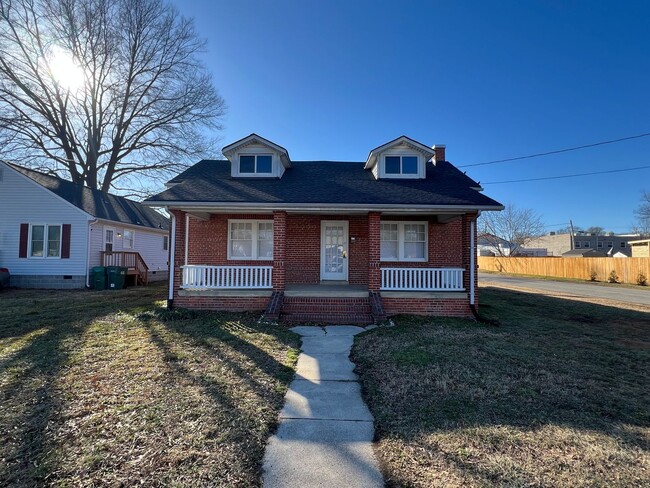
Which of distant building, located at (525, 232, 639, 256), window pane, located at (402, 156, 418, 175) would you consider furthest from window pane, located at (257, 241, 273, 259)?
distant building, located at (525, 232, 639, 256)

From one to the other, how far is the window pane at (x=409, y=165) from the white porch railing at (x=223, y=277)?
18.4ft

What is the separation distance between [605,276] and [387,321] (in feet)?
83.3

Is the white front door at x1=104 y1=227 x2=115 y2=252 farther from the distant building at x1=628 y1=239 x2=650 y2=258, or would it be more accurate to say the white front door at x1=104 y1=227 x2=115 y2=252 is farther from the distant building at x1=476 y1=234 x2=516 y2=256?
the distant building at x1=476 y1=234 x2=516 y2=256

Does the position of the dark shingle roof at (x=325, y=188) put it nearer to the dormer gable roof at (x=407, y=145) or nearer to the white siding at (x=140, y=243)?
the dormer gable roof at (x=407, y=145)

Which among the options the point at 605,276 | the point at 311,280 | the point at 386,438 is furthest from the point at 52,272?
the point at 605,276

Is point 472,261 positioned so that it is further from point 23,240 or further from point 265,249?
point 23,240

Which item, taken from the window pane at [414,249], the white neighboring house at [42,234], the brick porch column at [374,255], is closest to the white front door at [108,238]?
the white neighboring house at [42,234]

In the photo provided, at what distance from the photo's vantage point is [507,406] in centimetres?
377

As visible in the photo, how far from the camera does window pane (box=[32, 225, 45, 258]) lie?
1498 centimetres

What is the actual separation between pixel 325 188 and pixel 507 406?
304 inches

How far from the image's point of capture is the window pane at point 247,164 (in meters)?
11.4

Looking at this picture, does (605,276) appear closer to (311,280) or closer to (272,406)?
(311,280)

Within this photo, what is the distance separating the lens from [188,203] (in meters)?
8.89

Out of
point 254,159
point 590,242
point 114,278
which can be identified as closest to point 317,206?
point 254,159
